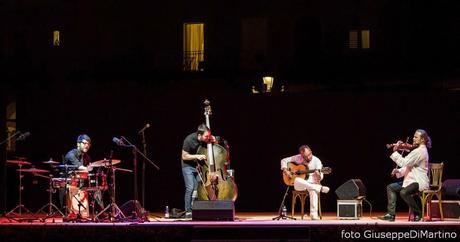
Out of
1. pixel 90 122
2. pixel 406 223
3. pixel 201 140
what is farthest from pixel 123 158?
pixel 406 223

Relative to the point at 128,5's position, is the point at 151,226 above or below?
below

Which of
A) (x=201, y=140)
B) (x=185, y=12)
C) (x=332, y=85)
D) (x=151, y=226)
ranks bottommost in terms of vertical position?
(x=151, y=226)

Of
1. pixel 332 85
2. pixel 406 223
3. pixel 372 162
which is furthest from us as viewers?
pixel 332 85

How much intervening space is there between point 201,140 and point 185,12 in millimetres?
7421

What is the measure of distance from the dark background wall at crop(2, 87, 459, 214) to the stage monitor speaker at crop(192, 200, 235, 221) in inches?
116

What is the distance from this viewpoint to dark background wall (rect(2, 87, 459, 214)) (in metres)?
13.3

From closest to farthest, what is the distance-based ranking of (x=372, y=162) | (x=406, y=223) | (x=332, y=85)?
(x=406, y=223), (x=372, y=162), (x=332, y=85)

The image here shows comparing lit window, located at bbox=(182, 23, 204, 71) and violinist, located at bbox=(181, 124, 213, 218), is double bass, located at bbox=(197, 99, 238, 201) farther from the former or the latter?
lit window, located at bbox=(182, 23, 204, 71)

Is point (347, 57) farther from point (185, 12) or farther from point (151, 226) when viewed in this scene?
point (151, 226)

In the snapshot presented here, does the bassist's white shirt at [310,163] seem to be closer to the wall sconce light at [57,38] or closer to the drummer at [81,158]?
the drummer at [81,158]

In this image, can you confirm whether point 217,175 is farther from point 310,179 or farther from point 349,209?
point 349,209

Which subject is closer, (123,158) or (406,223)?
(406,223)

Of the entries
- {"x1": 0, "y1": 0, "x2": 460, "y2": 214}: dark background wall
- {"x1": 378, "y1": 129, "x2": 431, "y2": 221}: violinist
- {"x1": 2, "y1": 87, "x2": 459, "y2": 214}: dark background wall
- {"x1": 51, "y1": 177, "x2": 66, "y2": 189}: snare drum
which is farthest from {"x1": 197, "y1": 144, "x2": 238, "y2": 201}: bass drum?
{"x1": 0, "y1": 0, "x2": 460, "y2": 214}: dark background wall

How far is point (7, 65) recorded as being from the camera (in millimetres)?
17844
